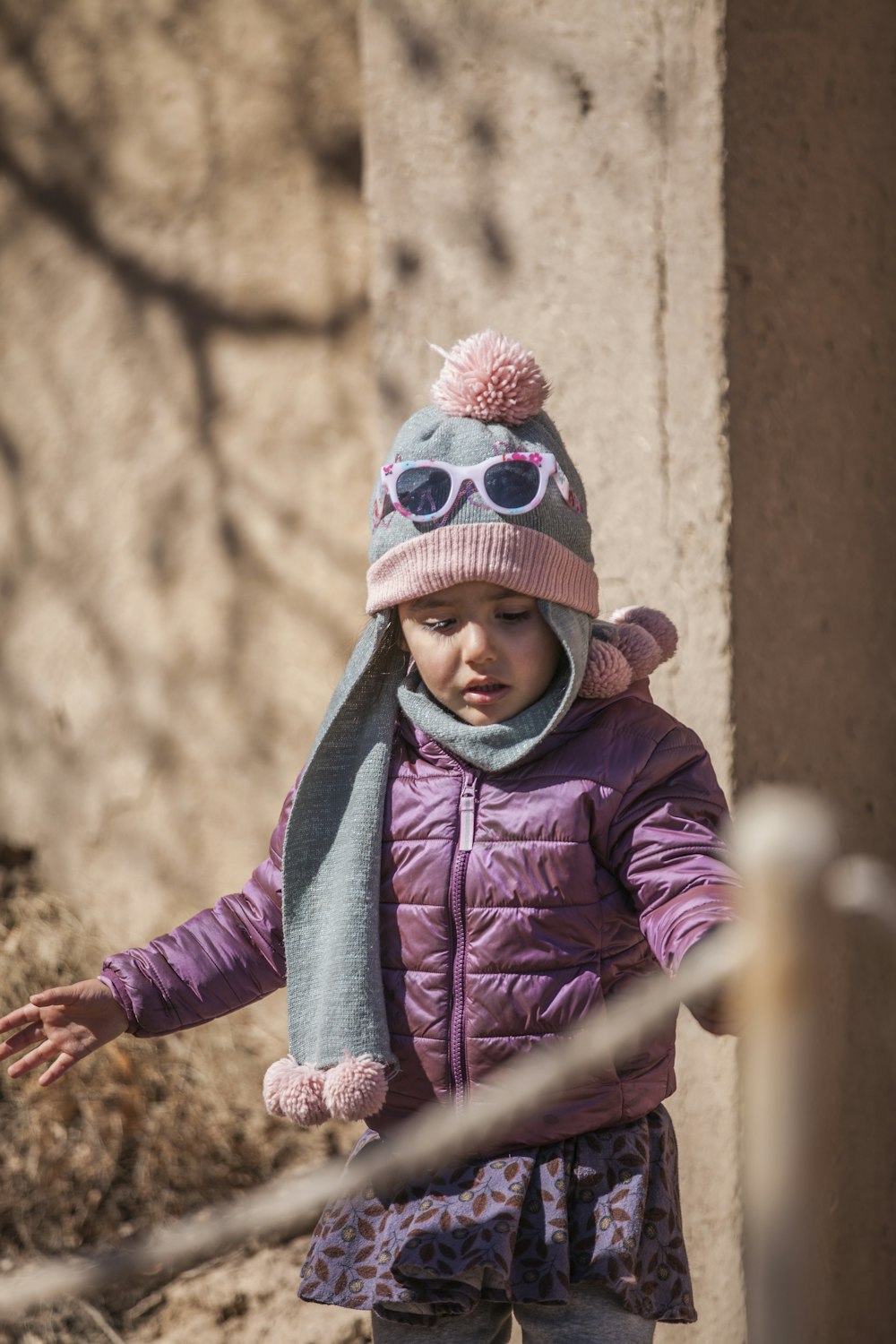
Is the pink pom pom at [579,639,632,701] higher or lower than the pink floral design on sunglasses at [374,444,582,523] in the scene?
lower

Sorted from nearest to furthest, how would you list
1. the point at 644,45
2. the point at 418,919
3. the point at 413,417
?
1. the point at 418,919
2. the point at 413,417
3. the point at 644,45

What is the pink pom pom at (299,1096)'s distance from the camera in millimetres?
1957

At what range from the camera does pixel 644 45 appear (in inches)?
99.7

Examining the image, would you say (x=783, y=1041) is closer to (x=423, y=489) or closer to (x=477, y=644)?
(x=477, y=644)

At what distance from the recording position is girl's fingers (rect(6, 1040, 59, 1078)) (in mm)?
1945

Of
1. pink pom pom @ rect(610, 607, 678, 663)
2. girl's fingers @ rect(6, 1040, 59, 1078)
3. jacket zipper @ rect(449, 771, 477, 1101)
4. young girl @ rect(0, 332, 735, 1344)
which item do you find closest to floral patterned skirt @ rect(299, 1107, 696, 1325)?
young girl @ rect(0, 332, 735, 1344)

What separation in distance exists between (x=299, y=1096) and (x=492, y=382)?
1002 mm

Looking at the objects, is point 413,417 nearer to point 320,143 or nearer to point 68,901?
point 320,143

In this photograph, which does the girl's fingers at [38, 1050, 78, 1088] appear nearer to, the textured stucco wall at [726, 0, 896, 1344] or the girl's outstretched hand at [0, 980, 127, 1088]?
the girl's outstretched hand at [0, 980, 127, 1088]

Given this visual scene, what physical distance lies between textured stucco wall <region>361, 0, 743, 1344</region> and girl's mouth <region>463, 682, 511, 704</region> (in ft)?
2.07

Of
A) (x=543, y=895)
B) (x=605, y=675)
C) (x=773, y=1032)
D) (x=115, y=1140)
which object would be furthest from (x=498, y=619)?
(x=115, y=1140)

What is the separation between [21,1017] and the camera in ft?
6.53

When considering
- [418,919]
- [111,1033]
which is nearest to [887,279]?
[418,919]

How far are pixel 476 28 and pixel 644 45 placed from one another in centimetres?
36
